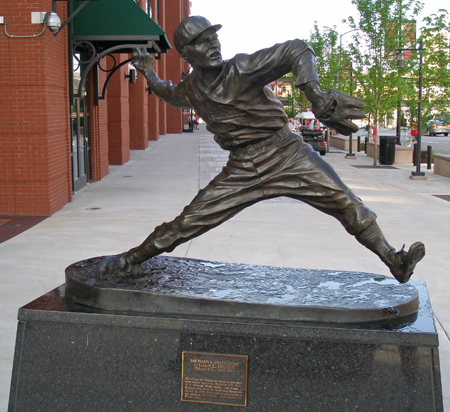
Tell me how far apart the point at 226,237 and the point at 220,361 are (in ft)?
16.2

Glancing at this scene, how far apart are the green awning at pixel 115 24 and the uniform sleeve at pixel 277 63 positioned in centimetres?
862

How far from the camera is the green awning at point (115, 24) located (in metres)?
11.8

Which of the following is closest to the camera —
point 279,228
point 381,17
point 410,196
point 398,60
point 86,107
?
point 279,228

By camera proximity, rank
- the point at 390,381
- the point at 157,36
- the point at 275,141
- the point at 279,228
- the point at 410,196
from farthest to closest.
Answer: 1. the point at 410,196
2. the point at 157,36
3. the point at 279,228
4. the point at 275,141
5. the point at 390,381

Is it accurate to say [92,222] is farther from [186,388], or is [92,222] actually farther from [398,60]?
[398,60]

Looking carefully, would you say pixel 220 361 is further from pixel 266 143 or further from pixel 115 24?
pixel 115 24

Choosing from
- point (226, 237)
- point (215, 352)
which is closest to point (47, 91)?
point (226, 237)

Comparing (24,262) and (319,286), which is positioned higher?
(319,286)

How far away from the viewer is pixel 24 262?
6934mm

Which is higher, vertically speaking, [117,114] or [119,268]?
[117,114]

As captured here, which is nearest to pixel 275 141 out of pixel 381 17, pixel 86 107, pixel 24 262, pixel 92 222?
pixel 24 262

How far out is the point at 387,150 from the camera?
21203 millimetres

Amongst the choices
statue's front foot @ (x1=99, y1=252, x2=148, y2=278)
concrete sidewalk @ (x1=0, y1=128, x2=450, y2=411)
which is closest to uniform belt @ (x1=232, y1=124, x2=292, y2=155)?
statue's front foot @ (x1=99, y1=252, x2=148, y2=278)

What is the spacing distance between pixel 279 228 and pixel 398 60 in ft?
37.4
